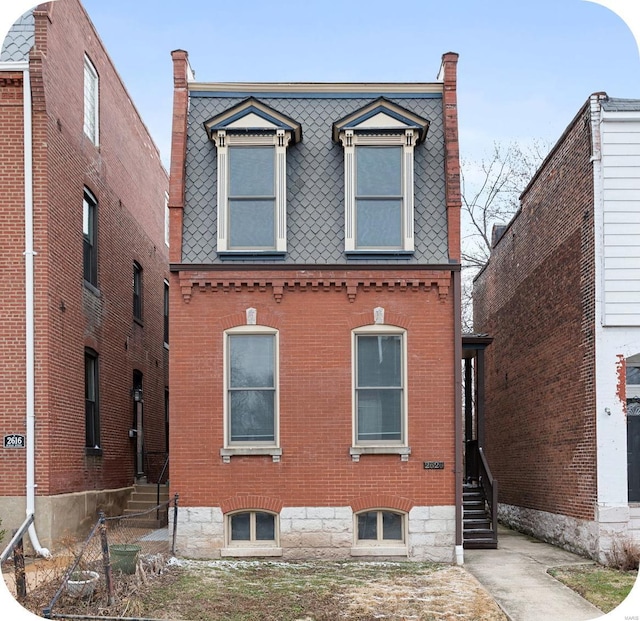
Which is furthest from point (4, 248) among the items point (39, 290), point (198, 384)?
point (198, 384)

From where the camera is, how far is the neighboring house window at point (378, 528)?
1438 cm

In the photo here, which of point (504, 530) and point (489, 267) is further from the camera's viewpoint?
point (489, 267)

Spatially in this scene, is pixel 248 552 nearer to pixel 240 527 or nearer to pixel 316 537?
pixel 240 527

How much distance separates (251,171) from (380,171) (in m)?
2.43

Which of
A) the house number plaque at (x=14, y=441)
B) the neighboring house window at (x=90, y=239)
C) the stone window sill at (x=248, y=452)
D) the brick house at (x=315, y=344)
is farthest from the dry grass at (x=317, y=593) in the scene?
the neighboring house window at (x=90, y=239)

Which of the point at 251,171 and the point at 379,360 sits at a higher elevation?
the point at 251,171

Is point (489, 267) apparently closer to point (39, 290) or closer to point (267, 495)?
point (267, 495)

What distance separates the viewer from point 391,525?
47.4 feet

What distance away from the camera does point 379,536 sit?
1438 centimetres

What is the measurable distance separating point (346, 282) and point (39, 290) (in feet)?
18.0

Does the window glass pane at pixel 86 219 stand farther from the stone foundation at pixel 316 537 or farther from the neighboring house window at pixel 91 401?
Answer: the stone foundation at pixel 316 537

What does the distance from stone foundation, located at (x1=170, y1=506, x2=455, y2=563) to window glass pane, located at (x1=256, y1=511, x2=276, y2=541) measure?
0.93 feet

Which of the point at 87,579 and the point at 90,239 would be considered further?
the point at 90,239

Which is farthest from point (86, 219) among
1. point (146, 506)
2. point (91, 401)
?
point (146, 506)
